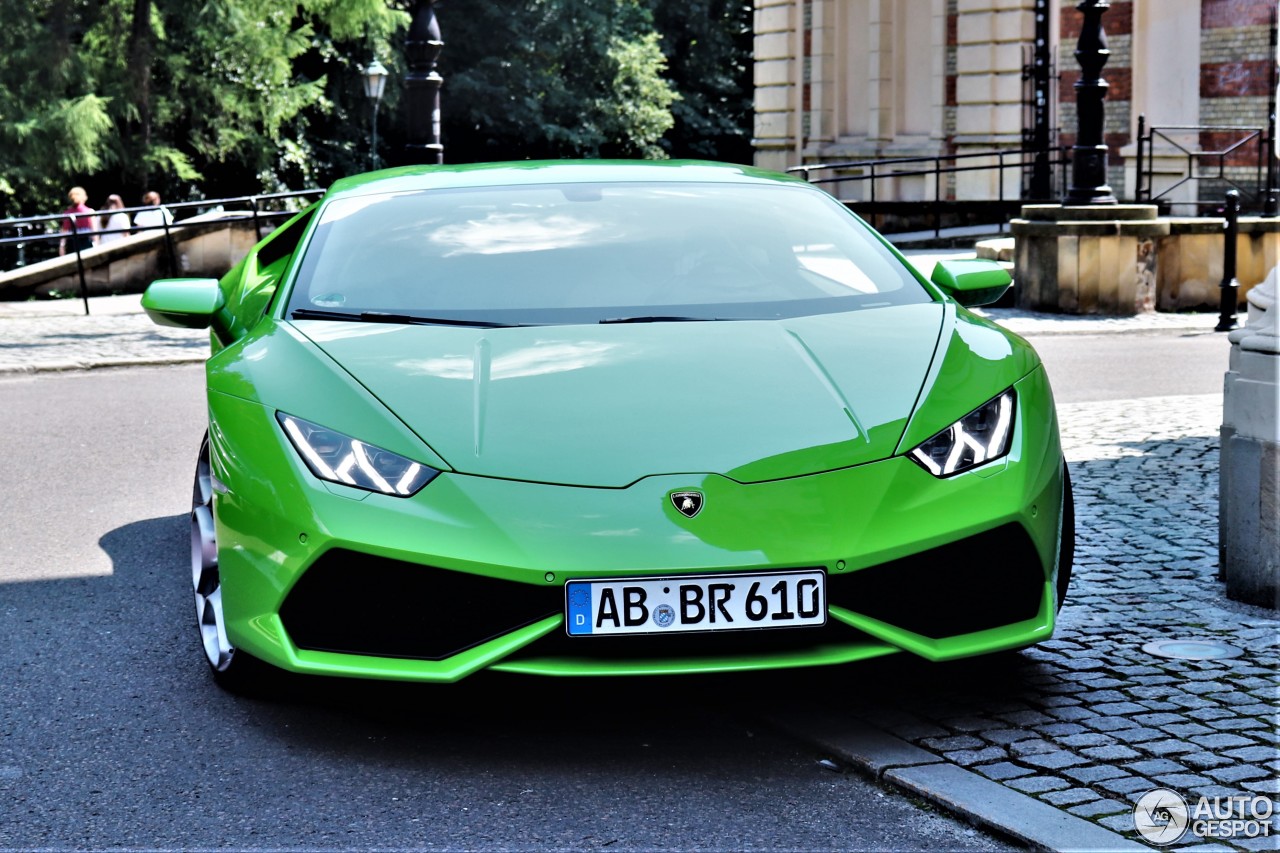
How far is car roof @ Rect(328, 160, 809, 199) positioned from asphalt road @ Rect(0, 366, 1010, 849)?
1.50m

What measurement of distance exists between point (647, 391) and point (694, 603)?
59 cm

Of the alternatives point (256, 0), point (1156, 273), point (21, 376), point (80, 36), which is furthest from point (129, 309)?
point (80, 36)

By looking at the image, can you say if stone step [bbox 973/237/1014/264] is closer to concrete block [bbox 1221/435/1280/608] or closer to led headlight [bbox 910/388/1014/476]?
concrete block [bbox 1221/435/1280/608]

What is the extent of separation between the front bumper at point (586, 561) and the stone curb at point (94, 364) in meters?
10.0

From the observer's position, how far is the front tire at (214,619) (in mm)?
4492

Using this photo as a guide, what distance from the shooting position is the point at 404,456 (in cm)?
400

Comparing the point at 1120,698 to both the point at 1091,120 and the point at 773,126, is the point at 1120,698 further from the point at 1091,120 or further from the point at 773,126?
the point at 773,126

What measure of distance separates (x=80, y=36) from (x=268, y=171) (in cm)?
440

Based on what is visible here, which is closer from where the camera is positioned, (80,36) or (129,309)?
(129,309)

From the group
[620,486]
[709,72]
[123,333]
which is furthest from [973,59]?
[620,486]

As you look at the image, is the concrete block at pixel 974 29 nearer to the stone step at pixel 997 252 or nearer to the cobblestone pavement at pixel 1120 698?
the stone step at pixel 997 252

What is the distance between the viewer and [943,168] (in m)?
27.7

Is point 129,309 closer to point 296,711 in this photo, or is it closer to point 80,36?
point 296,711

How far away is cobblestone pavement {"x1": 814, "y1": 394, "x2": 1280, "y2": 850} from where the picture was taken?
379 cm
